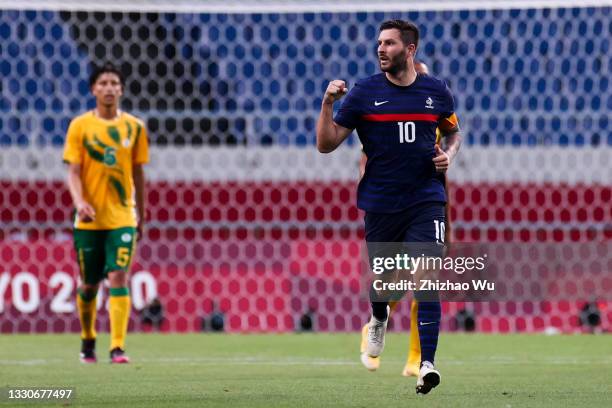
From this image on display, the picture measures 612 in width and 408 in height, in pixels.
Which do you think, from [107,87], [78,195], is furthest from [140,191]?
[107,87]

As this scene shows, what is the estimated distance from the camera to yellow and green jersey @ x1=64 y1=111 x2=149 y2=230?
7441 millimetres

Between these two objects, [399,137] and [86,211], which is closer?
[399,137]

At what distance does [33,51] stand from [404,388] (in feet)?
32.7

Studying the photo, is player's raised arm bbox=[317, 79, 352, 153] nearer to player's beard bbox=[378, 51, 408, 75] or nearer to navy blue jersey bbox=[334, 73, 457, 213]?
navy blue jersey bbox=[334, 73, 457, 213]

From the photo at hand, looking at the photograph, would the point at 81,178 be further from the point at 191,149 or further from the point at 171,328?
the point at 191,149

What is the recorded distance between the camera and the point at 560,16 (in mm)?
14742

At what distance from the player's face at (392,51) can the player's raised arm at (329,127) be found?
29 cm

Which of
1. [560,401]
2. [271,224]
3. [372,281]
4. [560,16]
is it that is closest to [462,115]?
[271,224]

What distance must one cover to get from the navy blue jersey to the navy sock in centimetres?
45

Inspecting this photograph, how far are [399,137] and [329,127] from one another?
0.30m

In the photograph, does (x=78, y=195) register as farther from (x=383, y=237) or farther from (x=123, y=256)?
(x=383, y=237)

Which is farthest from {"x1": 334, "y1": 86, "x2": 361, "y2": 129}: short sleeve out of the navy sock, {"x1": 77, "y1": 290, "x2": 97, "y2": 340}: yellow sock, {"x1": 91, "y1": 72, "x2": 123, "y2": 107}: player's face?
{"x1": 77, "y1": 290, "x2": 97, "y2": 340}: yellow sock

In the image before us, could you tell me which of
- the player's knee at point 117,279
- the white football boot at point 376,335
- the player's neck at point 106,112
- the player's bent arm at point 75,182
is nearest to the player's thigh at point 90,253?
the player's knee at point 117,279

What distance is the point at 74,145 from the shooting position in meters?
7.41
